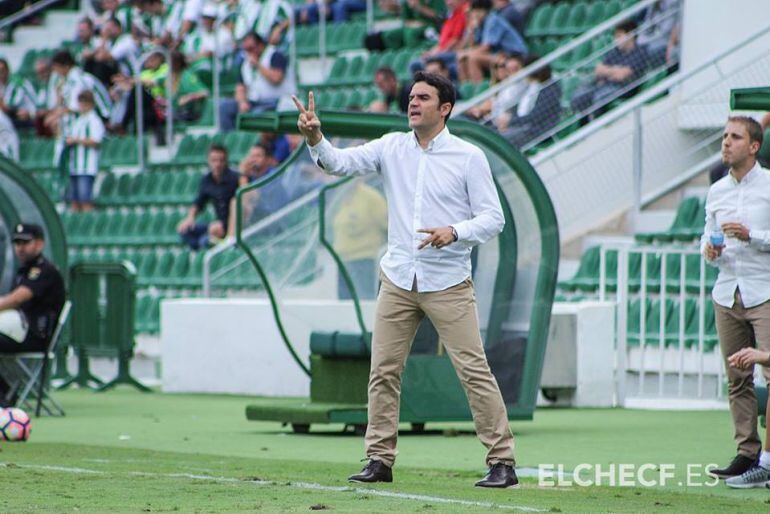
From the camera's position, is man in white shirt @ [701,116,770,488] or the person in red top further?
the person in red top

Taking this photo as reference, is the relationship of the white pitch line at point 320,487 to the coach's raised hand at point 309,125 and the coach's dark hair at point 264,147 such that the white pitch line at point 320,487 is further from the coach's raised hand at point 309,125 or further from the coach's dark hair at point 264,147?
the coach's dark hair at point 264,147

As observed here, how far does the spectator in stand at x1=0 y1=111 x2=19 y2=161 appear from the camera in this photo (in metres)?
25.3

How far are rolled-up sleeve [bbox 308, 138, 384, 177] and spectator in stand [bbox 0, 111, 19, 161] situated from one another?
56.3 ft

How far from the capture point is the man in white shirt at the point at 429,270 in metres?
8.52

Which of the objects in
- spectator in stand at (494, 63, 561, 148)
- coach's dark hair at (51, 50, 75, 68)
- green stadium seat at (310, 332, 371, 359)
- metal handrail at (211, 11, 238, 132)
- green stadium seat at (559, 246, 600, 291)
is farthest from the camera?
coach's dark hair at (51, 50, 75, 68)

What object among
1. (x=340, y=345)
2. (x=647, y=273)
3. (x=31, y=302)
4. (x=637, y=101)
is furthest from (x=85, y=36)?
(x=340, y=345)

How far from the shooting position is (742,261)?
30.2 ft

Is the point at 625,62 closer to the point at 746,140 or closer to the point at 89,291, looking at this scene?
the point at 89,291

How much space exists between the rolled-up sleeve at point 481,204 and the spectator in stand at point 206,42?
54.2ft

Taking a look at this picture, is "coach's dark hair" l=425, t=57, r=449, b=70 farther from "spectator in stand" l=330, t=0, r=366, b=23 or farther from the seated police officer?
the seated police officer

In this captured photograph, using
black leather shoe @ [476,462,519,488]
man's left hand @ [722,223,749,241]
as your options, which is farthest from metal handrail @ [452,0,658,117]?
black leather shoe @ [476,462,519,488]

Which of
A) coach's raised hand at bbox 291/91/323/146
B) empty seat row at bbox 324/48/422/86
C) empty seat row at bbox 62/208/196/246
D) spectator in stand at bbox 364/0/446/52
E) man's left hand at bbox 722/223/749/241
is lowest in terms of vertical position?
man's left hand at bbox 722/223/749/241

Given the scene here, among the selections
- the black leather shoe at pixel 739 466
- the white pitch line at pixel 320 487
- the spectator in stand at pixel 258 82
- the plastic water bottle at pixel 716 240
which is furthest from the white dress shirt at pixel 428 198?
the spectator in stand at pixel 258 82

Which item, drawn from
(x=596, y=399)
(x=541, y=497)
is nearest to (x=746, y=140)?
(x=541, y=497)
